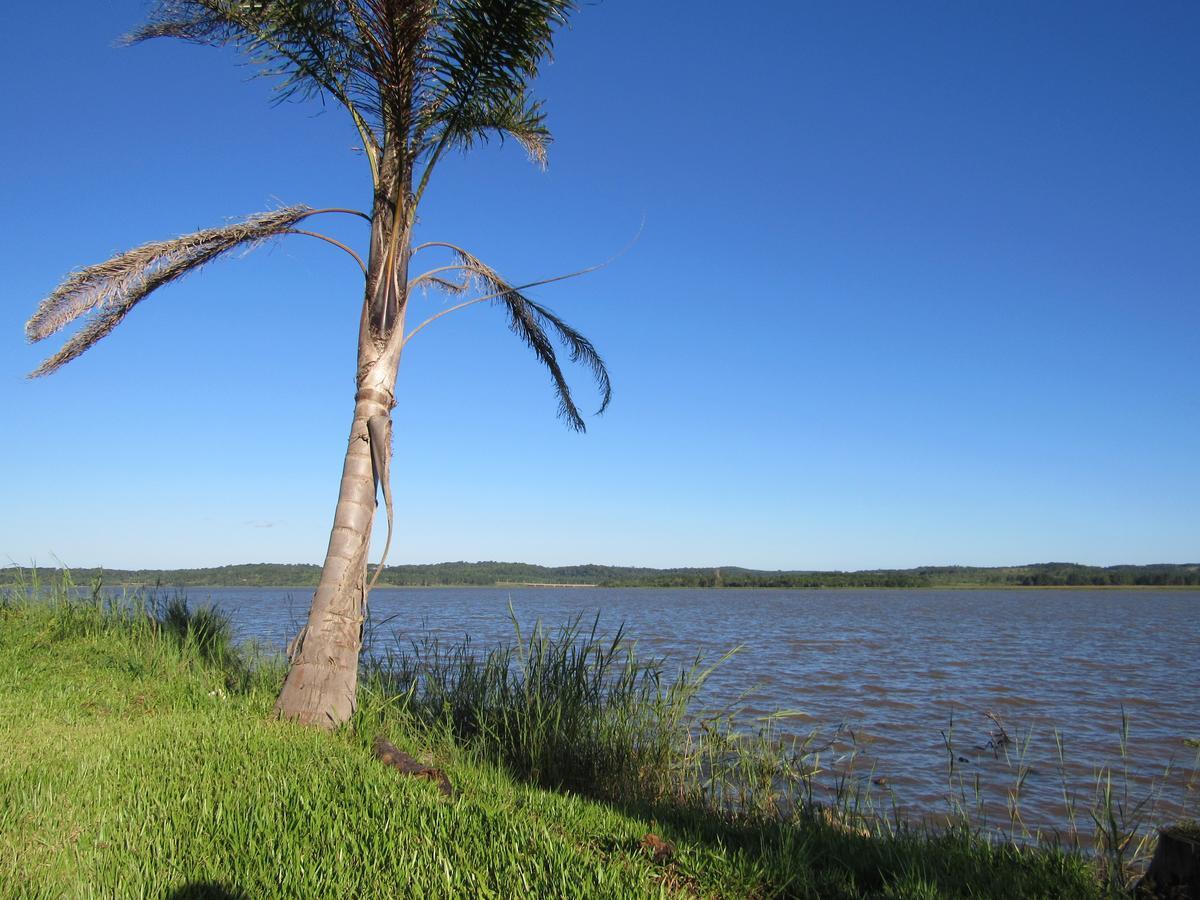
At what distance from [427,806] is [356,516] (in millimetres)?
3052

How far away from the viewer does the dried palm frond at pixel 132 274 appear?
7.16 metres

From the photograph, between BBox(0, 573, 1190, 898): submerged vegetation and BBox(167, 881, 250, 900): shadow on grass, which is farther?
BBox(0, 573, 1190, 898): submerged vegetation

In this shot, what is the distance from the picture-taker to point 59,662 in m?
7.86

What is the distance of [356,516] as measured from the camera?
666cm

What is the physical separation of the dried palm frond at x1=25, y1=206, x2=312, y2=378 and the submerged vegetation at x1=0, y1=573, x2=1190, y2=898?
312 cm

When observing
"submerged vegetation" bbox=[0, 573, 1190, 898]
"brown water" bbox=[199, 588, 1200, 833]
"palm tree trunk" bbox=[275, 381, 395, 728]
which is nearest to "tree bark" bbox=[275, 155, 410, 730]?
"palm tree trunk" bbox=[275, 381, 395, 728]

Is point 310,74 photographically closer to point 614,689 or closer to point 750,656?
point 614,689

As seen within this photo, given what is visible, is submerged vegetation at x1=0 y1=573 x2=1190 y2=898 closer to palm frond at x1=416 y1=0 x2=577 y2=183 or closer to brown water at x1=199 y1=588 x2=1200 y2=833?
brown water at x1=199 y1=588 x2=1200 y2=833

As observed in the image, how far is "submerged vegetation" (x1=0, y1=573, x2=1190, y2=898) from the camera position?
3.32m

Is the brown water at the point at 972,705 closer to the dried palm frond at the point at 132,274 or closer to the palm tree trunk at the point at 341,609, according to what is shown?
the palm tree trunk at the point at 341,609

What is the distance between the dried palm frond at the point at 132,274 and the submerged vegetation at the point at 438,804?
312cm

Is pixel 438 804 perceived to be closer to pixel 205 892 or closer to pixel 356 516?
pixel 205 892

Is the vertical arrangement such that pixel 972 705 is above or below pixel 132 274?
below

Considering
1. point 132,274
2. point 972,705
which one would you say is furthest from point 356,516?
point 972,705
